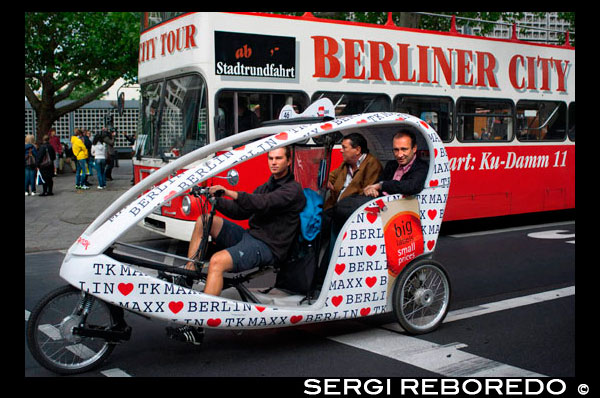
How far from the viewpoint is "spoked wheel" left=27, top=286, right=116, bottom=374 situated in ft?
15.0

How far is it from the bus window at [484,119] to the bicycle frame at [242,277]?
5.69 m

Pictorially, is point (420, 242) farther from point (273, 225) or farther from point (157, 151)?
point (157, 151)

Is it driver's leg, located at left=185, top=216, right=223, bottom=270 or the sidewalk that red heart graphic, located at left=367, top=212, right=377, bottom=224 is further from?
the sidewalk

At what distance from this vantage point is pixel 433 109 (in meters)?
11.1

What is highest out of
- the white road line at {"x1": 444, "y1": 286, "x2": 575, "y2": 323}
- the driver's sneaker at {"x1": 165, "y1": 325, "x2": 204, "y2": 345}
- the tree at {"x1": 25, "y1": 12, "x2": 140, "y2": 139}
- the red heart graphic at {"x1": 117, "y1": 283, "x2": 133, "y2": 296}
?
the tree at {"x1": 25, "y1": 12, "x2": 140, "y2": 139}

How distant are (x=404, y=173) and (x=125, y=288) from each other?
102 inches

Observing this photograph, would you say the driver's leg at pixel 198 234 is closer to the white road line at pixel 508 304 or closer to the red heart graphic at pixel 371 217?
the red heart graphic at pixel 371 217

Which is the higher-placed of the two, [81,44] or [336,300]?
[81,44]

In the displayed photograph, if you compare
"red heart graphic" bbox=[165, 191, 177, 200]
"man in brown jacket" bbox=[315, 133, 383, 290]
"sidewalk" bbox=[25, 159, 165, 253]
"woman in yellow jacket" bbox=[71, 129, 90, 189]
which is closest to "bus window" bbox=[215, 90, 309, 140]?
"sidewalk" bbox=[25, 159, 165, 253]

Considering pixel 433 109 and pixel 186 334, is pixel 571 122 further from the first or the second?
pixel 186 334

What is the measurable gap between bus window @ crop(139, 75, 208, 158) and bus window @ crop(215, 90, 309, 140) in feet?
0.76

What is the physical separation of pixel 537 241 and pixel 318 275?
6.19m

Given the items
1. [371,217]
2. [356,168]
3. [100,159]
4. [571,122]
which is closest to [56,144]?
[100,159]

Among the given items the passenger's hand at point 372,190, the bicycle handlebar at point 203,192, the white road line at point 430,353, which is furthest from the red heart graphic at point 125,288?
the passenger's hand at point 372,190
